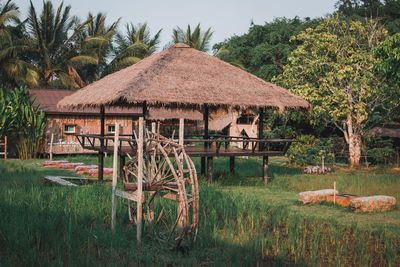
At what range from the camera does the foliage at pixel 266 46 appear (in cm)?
2912

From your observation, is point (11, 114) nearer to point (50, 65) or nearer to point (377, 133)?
point (50, 65)

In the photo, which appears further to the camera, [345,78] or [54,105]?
[54,105]

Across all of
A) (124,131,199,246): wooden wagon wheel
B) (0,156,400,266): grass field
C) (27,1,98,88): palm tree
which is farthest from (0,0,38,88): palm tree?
(124,131,199,246): wooden wagon wheel

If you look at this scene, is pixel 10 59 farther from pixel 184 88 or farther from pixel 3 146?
pixel 184 88

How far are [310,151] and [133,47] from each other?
56.2 ft

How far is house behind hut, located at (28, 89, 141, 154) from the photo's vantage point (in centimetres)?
2245

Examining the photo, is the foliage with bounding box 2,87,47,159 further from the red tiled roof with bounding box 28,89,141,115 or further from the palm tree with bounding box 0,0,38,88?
the palm tree with bounding box 0,0,38,88

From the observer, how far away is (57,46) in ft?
101

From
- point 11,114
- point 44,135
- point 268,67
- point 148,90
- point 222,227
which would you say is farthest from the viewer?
point 268,67

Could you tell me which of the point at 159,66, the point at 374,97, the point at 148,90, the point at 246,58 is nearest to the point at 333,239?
the point at 148,90

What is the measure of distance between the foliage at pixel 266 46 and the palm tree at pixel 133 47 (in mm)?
6099

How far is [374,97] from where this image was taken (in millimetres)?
17984

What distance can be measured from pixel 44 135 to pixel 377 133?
54.5ft

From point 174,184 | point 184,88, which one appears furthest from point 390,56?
point 174,184
